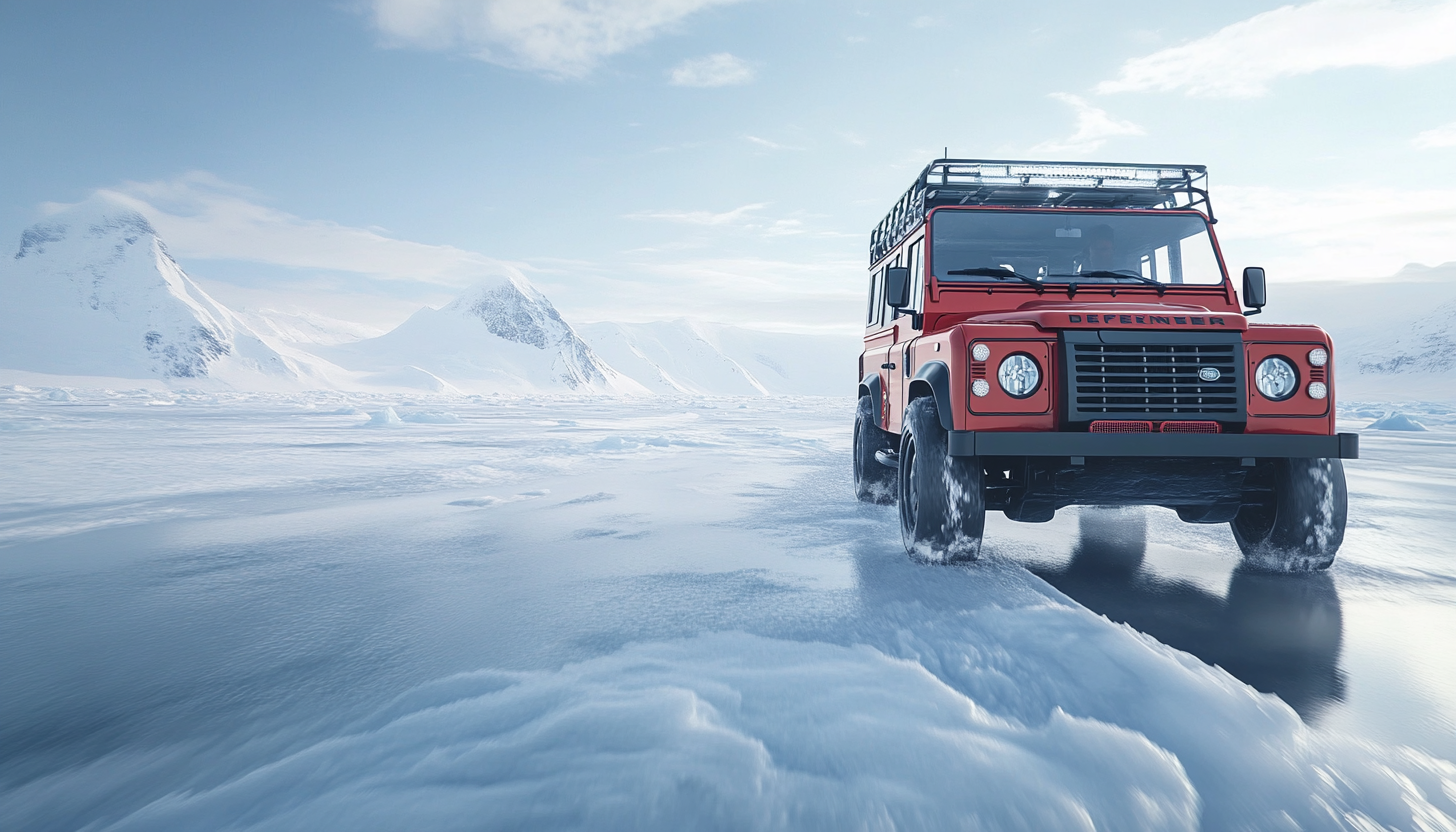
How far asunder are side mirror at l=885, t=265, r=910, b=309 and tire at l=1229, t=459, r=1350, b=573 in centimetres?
223

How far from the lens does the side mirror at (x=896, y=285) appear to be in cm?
462

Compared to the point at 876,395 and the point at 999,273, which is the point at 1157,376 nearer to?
the point at 999,273

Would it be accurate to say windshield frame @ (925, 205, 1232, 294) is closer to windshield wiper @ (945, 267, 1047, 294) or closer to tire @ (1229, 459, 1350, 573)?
windshield wiper @ (945, 267, 1047, 294)

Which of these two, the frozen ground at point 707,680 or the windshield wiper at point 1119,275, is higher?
the windshield wiper at point 1119,275

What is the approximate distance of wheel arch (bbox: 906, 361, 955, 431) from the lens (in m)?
3.56

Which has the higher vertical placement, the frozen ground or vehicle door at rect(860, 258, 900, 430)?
vehicle door at rect(860, 258, 900, 430)

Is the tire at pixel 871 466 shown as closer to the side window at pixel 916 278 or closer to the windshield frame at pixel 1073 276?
the side window at pixel 916 278

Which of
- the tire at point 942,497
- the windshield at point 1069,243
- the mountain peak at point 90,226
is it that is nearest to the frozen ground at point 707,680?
the tire at point 942,497

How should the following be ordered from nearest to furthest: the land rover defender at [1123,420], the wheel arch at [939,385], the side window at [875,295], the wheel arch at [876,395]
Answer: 1. the land rover defender at [1123,420]
2. the wheel arch at [939,385]
3. the wheel arch at [876,395]
4. the side window at [875,295]

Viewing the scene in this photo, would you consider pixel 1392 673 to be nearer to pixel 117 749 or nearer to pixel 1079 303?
pixel 1079 303

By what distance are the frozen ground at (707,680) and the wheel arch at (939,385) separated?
2.80ft

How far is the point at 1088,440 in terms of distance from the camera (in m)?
3.29

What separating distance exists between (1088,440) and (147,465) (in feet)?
36.5

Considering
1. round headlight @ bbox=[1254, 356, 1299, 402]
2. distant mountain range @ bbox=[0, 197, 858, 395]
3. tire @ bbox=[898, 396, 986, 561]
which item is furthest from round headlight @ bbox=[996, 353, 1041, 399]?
distant mountain range @ bbox=[0, 197, 858, 395]
